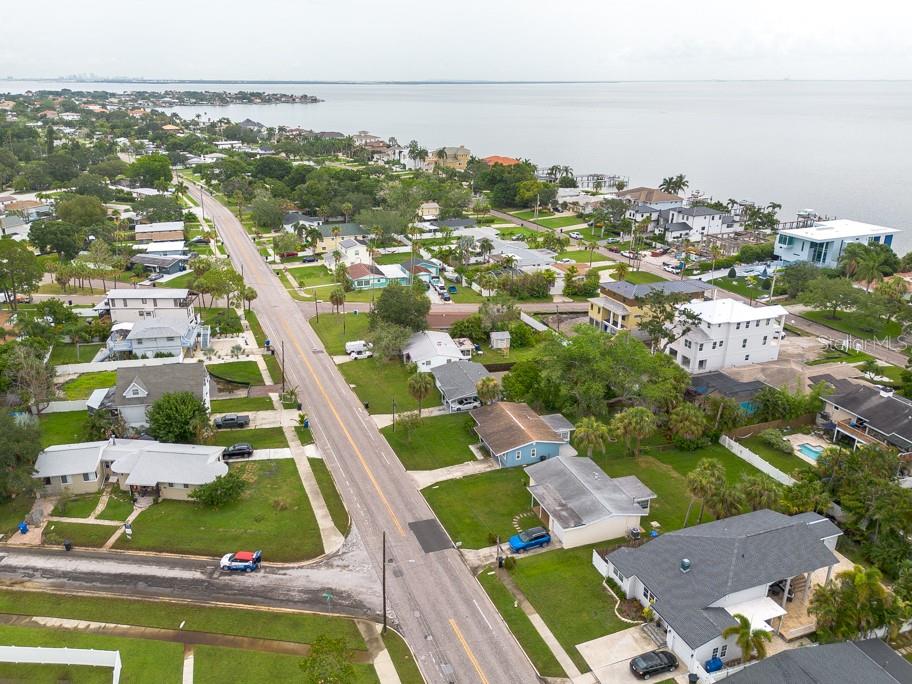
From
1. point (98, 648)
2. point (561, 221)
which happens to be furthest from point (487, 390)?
point (561, 221)

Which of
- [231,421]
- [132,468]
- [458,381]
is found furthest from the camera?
[458,381]

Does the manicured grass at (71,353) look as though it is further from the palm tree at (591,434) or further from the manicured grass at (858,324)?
the manicured grass at (858,324)

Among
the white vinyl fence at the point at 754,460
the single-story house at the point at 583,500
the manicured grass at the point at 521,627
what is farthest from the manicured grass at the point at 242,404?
the white vinyl fence at the point at 754,460

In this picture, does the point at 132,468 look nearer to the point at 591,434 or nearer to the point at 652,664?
the point at 591,434

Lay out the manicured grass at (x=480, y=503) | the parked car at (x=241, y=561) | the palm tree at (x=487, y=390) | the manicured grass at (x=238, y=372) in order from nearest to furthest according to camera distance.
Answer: the parked car at (x=241, y=561) → the manicured grass at (x=480, y=503) → the palm tree at (x=487, y=390) → the manicured grass at (x=238, y=372)

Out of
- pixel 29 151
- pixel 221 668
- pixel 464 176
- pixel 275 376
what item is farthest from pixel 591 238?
pixel 29 151

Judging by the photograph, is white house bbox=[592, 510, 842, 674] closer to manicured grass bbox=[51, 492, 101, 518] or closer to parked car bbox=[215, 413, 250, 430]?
parked car bbox=[215, 413, 250, 430]
